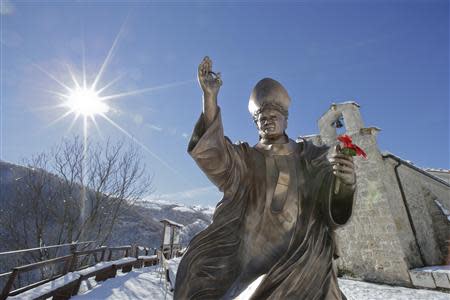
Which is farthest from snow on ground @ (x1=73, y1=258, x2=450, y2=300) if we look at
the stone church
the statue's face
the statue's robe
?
the statue's face

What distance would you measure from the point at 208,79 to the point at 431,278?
9.78 meters

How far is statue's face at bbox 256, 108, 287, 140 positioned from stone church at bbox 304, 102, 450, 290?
7.43 metres

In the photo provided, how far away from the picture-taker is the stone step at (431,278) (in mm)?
7324

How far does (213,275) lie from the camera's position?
1.69 meters

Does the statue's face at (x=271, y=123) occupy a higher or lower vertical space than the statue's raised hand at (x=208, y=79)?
lower

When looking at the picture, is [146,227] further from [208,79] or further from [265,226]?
[208,79]

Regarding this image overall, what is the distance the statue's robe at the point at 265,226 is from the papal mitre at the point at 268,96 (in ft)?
1.12

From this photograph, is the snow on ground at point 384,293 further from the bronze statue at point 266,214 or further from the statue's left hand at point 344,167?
the statue's left hand at point 344,167

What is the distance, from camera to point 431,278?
25.3 feet

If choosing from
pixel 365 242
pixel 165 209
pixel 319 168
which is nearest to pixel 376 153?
pixel 365 242

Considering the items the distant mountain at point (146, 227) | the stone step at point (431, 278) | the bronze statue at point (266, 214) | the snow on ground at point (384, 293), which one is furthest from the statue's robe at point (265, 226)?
the distant mountain at point (146, 227)

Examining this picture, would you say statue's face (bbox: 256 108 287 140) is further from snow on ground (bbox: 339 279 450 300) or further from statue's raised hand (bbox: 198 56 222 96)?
snow on ground (bbox: 339 279 450 300)

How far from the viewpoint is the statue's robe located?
1615 mm

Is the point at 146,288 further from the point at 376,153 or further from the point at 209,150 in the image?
the point at 376,153
